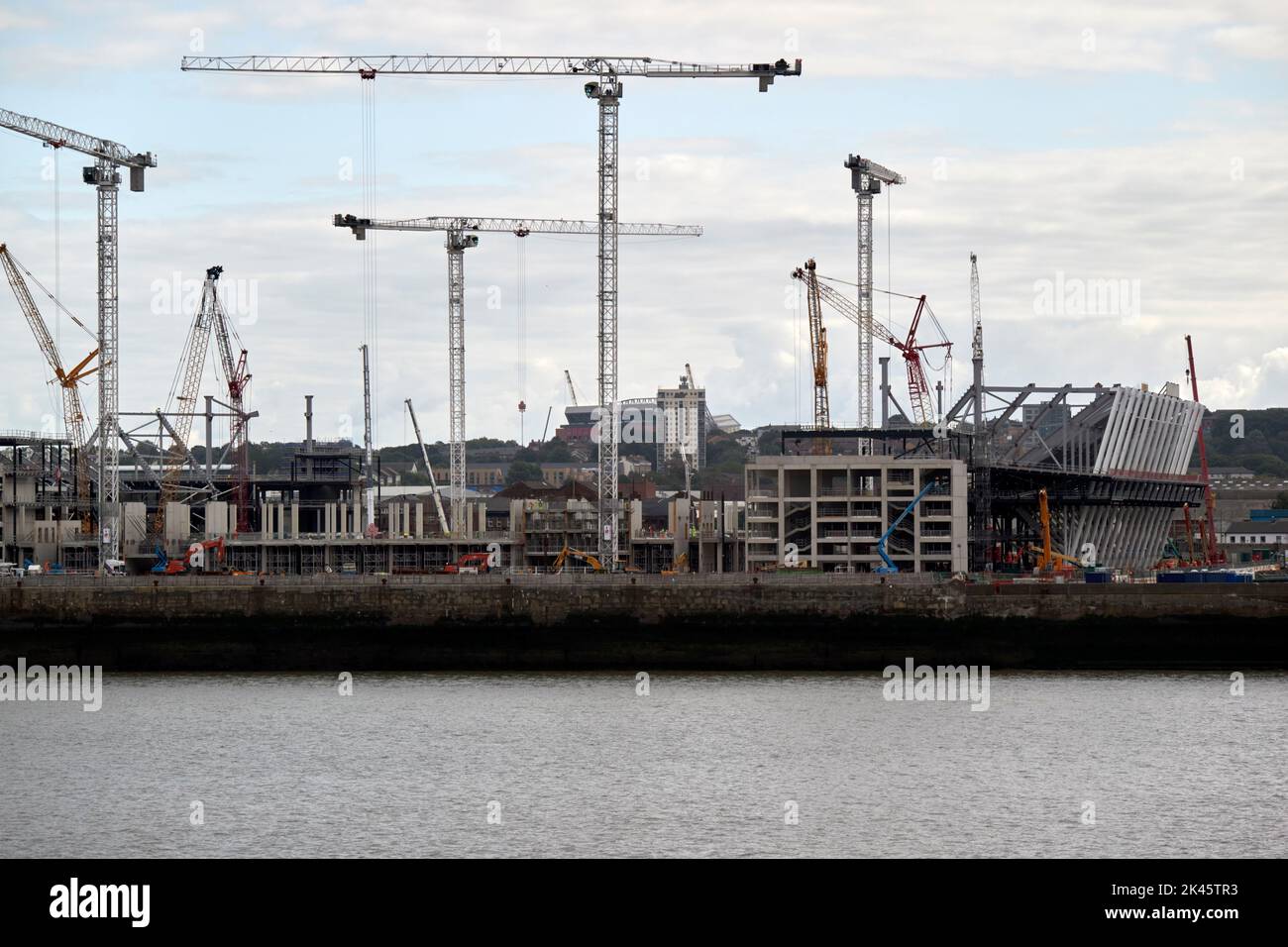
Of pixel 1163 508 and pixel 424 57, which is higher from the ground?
pixel 424 57

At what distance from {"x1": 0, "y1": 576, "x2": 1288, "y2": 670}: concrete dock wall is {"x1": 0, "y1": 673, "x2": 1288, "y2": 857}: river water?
6.95 m

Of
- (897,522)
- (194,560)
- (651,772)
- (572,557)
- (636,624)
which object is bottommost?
(651,772)

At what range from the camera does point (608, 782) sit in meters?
41.3

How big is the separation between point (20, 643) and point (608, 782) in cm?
3970

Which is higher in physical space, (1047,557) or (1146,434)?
(1146,434)

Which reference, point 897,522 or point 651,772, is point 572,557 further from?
point 651,772

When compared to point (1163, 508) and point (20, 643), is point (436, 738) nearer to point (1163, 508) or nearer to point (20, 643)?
point (20, 643)

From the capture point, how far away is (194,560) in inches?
3925
